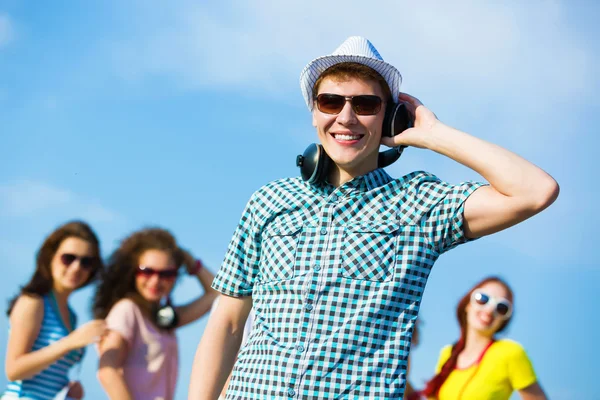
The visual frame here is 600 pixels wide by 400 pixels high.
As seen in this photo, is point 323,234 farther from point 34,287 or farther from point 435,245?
point 34,287

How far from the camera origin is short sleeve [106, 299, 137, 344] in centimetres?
636

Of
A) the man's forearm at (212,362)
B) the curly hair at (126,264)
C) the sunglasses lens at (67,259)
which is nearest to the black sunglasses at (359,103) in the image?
the man's forearm at (212,362)

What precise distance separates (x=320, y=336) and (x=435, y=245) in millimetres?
488

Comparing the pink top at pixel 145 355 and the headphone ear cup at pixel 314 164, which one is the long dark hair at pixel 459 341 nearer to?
the pink top at pixel 145 355

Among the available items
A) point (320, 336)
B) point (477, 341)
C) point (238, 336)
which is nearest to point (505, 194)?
point (320, 336)

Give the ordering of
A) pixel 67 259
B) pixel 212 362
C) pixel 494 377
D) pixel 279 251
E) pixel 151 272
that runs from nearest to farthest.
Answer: pixel 279 251 → pixel 212 362 → pixel 494 377 → pixel 67 259 → pixel 151 272

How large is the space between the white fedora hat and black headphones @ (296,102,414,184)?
0.08m

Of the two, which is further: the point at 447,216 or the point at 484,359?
the point at 484,359

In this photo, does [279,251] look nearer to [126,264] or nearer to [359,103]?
[359,103]

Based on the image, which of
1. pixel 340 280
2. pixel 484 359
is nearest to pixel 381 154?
pixel 340 280

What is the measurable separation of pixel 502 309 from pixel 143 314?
302cm

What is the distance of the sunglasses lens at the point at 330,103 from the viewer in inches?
110

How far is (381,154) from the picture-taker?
2.90 m

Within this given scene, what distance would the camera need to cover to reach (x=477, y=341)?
6398 millimetres
